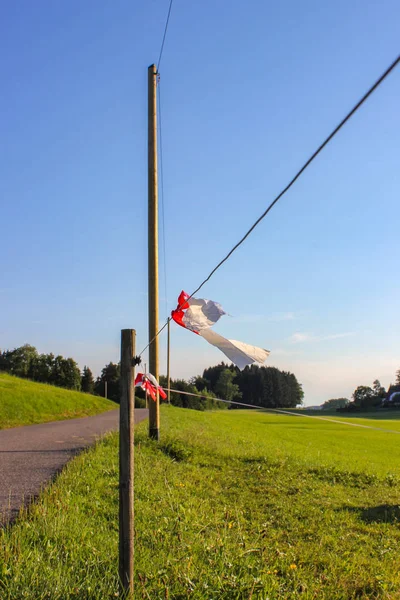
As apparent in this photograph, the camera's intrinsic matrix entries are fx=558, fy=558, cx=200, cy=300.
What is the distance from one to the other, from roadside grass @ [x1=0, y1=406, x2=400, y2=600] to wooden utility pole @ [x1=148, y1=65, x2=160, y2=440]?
7.50 feet

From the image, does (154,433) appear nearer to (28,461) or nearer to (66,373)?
(28,461)

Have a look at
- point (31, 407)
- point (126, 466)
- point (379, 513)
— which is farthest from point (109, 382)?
point (126, 466)

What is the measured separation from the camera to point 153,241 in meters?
12.2

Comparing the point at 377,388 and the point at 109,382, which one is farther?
the point at 377,388

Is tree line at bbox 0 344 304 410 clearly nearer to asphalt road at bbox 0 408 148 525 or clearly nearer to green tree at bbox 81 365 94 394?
green tree at bbox 81 365 94 394

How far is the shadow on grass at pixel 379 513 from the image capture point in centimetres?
754

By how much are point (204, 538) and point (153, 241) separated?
26.1 ft

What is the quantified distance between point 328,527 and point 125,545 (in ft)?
12.5

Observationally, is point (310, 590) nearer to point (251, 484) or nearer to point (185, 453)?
point (251, 484)

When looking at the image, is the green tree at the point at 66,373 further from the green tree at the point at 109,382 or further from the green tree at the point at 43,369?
the green tree at the point at 109,382

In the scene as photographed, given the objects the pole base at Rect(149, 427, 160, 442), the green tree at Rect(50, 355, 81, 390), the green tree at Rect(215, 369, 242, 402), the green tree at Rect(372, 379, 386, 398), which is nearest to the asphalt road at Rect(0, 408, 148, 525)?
the pole base at Rect(149, 427, 160, 442)

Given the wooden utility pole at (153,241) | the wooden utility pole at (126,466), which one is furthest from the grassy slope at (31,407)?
the wooden utility pole at (126,466)

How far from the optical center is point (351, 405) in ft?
286

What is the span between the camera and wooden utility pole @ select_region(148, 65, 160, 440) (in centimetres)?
1192
